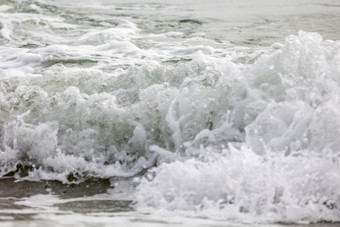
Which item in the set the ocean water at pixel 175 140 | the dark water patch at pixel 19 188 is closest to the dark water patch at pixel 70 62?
the ocean water at pixel 175 140

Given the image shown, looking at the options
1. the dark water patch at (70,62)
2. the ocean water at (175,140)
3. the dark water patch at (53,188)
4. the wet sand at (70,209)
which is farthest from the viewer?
the dark water patch at (70,62)

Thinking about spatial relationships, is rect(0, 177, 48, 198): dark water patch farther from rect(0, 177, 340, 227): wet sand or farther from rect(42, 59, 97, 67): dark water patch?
rect(42, 59, 97, 67): dark water patch

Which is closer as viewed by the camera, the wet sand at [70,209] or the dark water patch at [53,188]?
the wet sand at [70,209]

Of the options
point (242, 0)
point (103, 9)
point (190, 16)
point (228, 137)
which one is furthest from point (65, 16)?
point (228, 137)

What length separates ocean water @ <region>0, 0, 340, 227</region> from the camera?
11.5 ft

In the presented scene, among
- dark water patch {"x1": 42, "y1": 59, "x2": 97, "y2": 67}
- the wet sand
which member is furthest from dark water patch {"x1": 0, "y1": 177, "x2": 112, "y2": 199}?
dark water patch {"x1": 42, "y1": 59, "x2": 97, "y2": 67}

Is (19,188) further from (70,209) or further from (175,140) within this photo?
(175,140)

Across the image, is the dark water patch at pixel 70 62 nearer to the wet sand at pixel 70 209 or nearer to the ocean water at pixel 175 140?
the ocean water at pixel 175 140

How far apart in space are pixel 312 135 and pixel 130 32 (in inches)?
224

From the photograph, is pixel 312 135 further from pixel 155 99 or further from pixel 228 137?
pixel 155 99

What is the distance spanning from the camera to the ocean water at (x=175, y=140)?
11.5 ft

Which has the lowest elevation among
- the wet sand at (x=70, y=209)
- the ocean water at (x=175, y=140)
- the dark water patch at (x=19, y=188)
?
the dark water patch at (x=19, y=188)

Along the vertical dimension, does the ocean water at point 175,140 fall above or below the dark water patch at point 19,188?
above

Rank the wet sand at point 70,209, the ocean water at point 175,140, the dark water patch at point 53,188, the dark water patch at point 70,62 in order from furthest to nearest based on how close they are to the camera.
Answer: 1. the dark water patch at point 70,62
2. the dark water patch at point 53,188
3. the ocean water at point 175,140
4. the wet sand at point 70,209
